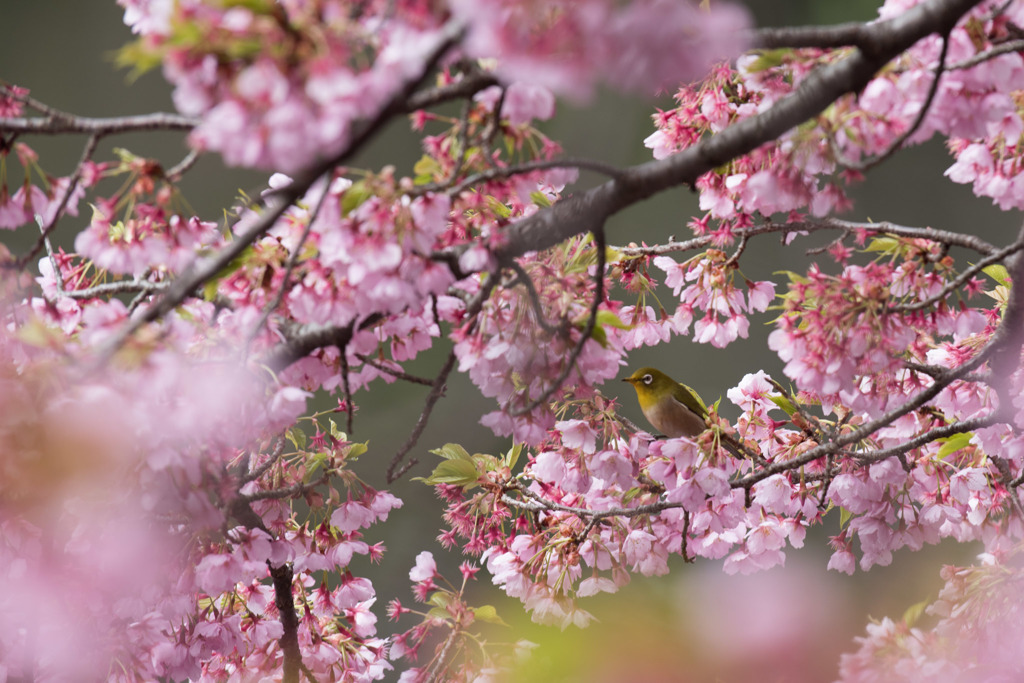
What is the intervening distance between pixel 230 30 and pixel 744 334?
3.73 ft

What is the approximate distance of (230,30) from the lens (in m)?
0.61

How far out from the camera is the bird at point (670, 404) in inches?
61.5

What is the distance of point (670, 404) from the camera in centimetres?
159

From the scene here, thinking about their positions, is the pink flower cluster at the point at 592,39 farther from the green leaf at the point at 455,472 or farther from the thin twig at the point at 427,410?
the green leaf at the point at 455,472

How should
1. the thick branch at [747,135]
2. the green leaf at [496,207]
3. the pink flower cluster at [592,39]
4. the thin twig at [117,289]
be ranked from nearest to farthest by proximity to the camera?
the pink flower cluster at [592,39], the thick branch at [747,135], the green leaf at [496,207], the thin twig at [117,289]

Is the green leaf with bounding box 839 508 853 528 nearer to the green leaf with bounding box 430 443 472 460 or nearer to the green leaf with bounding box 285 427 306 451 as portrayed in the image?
the green leaf with bounding box 430 443 472 460

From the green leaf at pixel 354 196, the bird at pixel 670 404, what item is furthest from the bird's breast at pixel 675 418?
the green leaf at pixel 354 196

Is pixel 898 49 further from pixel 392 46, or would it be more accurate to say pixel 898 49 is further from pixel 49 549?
pixel 49 549

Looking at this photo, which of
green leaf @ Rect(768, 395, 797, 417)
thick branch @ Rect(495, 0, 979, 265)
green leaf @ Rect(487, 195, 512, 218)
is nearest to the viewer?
thick branch @ Rect(495, 0, 979, 265)

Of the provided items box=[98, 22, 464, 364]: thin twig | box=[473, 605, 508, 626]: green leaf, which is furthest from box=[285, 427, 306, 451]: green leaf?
box=[98, 22, 464, 364]: thin twig

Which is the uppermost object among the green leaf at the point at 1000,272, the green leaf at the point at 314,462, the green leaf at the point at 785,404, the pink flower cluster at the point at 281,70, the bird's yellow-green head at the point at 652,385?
the green leaf at the point at 1000,272

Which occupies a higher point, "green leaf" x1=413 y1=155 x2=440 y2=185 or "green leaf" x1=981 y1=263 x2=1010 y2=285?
"green leaf" x1=981 y1=263 x2=1010 y2=285

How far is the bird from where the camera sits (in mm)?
1562

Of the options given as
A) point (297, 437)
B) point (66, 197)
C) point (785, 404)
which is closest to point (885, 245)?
point (785, 404)
